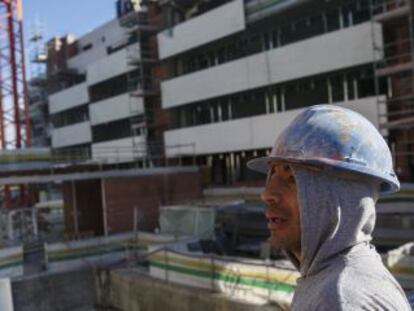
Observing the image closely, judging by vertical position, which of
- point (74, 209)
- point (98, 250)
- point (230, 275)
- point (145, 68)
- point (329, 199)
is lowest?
point (98, 250)

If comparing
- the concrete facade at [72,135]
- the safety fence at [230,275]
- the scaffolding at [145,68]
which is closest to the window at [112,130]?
the concrete facade at [72,135]

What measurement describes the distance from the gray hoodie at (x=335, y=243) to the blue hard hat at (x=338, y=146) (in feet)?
0.16

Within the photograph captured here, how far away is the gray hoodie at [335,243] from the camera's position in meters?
1.61

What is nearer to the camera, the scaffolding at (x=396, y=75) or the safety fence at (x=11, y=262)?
the safety fence at (x=11, y=262)

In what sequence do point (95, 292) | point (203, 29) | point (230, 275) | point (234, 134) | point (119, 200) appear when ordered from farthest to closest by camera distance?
point (203, 29), point (234, 134), point (119, 200), point (95, 292), point (230, 275)

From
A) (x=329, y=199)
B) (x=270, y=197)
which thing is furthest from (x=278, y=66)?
(x=329, y=199)

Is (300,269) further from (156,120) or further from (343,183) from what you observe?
(156,120)

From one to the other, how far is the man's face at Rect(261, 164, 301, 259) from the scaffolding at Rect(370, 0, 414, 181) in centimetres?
2122

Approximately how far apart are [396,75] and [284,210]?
23.3 meters

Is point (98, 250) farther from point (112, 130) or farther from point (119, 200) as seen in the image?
point (112, 130)

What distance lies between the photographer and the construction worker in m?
1.69

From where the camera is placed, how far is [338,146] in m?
1.76

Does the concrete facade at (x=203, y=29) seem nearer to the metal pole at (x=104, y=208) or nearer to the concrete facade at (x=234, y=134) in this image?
the concrete facade at (x=234, y=134)

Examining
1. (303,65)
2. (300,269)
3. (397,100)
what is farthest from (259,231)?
(300,269)
